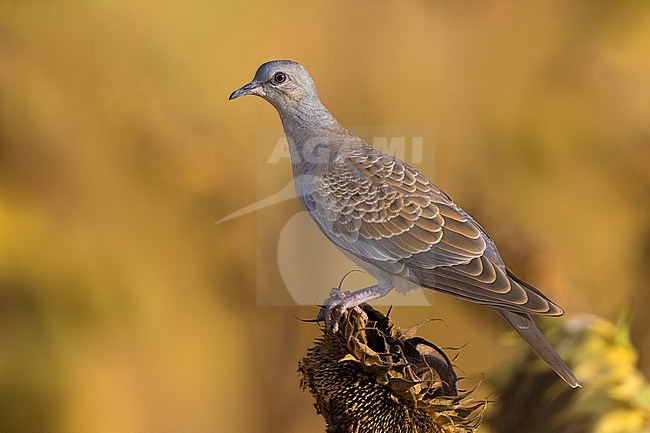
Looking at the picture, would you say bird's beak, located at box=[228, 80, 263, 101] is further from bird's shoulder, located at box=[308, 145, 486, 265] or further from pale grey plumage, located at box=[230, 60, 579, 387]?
bird's shoulder, located at box=[308, 145, 486, 265]

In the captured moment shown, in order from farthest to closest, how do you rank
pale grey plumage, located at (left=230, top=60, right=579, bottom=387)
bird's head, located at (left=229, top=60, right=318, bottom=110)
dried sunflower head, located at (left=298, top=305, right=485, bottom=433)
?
bird's head, located at (left=229, top=60, right=318, bottom=110) < pale grey plumage, located at (left=230, top=60, right=579, bottom=387) < dried sunflower head, located at (left=298, top=305, right=485, bottom=433)

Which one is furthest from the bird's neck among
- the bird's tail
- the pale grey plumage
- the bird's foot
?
the bird's tail

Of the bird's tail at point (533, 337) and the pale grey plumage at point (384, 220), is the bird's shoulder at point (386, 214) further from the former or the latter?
the bird's tail at point (533, 337)

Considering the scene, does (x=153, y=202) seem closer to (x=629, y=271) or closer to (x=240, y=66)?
(x=240, y=66)

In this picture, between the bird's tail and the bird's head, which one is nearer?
the bird's tail

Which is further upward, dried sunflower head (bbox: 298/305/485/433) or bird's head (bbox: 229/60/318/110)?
bird's head (bbox: 229/60/318/110)

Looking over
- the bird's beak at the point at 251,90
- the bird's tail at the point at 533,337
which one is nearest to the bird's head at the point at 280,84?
the bird's beak at the point at 251,90

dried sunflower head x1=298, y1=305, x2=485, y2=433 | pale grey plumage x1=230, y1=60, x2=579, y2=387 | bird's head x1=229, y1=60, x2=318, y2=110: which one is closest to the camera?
dried sunflower head x1=298, y1=305, x2=485, y2=433

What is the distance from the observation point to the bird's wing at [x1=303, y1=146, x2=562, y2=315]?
1.36 meters

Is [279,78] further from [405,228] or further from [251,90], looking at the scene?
[405,228]

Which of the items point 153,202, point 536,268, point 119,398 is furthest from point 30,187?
point 536,268

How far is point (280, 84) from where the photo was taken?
1.48 metres

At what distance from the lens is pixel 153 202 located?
6.42ft

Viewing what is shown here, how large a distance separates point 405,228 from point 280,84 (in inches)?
15.5
